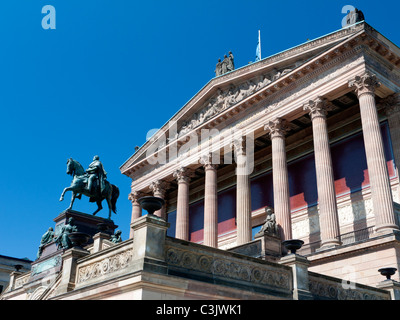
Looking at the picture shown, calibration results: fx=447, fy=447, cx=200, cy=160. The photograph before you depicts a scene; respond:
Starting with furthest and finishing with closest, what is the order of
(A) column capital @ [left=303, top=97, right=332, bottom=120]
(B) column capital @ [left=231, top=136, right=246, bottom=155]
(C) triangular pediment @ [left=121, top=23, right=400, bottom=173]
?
(B) column capital @ [left=231, top=136, right=246, bottom=155] → (C) triangular pediment @ [left=121, top=23, right=400, bottom=173] → (A) column capital @ [left=303, top=97, right=332, bottom=120]

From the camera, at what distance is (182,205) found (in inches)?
1393

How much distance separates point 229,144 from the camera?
107ft

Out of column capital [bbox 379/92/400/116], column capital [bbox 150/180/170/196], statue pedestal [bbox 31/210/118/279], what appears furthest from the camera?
column capital [bbox 150/180/170/196]

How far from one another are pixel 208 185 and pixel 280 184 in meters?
7.32

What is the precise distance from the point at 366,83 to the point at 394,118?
139 inches

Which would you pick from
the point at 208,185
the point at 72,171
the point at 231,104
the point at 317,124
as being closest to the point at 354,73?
the point at 317,124

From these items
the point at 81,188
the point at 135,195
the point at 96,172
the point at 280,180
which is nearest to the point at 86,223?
the point at 81,188

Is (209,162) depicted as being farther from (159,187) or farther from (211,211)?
(159,187)

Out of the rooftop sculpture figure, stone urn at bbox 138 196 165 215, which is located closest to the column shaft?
the rooftop sculpture figure

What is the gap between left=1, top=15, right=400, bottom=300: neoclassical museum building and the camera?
10773 mm

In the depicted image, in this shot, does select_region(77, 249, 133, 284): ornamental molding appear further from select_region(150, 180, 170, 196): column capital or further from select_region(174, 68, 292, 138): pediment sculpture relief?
select_region(150, 180, 170, 196): column capital

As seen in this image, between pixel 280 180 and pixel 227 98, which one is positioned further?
pixel 227 98

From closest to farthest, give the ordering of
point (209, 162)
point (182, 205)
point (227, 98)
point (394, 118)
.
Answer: point (394, 118) < point (209, 162) < point (227, 98) < point (182, 205)
